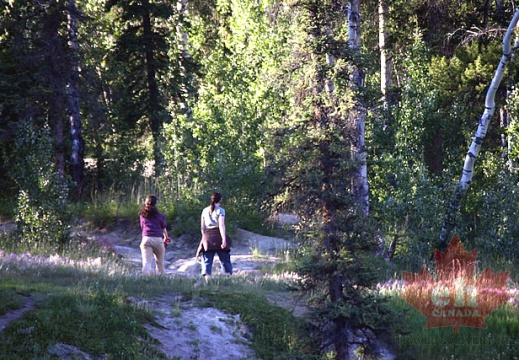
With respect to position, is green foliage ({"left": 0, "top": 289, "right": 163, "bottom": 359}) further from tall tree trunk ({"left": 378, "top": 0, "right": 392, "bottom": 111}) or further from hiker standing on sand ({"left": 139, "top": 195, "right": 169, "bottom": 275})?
tall tree trunk ({"left": 378, "top": 0, "right": 392, "bottom": 111})

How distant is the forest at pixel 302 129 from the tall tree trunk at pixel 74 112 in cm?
7

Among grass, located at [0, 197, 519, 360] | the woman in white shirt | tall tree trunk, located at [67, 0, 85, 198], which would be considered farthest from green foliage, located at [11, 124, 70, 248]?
the woman in white shirt

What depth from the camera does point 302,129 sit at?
11.2 metres

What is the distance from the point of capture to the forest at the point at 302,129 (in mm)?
10820

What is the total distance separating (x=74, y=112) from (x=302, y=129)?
1648cm

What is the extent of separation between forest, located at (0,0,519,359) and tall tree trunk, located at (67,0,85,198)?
0.07m

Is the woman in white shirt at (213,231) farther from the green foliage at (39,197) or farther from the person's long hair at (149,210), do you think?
the green foliage at (39,197)

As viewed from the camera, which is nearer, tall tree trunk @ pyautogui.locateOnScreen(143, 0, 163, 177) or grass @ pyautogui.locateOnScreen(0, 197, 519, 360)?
grass @ pyautogui.locateOnScreen(0, 197, 519, 360)

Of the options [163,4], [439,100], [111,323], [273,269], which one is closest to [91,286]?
[111,323]

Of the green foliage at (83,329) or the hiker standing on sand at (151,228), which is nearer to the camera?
the green foliage at (83,329)

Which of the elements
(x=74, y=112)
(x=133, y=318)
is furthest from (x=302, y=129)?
(x=74, y=112)

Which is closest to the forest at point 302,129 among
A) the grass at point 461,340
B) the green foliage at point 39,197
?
the green foliage at point 39,197

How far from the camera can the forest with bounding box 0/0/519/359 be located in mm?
10820

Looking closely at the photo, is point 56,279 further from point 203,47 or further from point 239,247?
point 203,47
